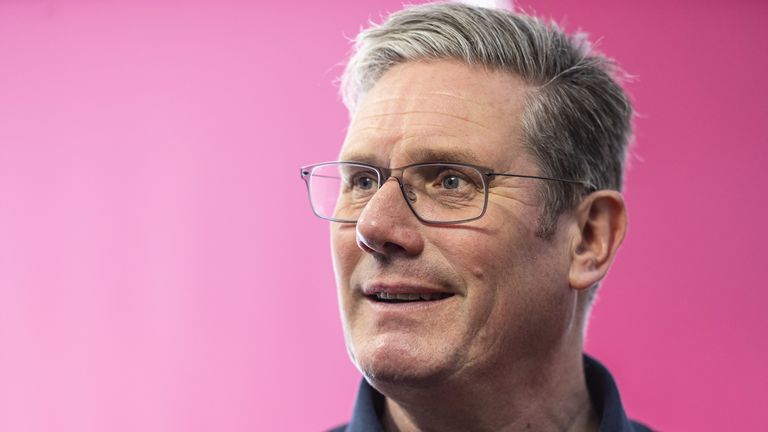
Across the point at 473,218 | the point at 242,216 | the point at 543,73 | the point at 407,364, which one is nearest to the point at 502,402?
the point at 407,364

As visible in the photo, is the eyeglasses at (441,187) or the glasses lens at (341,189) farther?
the glasses lens at (341,189)

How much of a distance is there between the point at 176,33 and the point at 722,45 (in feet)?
5.36

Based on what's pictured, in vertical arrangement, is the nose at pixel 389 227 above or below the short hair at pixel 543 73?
below

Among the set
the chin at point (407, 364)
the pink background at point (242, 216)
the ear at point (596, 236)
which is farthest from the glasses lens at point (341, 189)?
the pink background at point (242, 216)

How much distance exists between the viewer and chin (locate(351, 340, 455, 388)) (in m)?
1.46

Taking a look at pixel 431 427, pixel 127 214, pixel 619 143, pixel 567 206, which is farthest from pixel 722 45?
pixel 127 214

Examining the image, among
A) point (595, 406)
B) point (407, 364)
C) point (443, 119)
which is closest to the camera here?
point (407, 364)

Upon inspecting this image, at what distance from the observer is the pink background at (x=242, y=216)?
103 inches

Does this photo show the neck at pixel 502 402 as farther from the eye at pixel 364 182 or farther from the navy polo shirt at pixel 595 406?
the eye at pixel 364 182

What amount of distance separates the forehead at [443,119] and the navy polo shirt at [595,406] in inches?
18.8

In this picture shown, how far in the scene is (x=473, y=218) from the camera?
1.51m

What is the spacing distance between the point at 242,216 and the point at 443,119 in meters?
1.34

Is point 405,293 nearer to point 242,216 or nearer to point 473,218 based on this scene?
point 473,218

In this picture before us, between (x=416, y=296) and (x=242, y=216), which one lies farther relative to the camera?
(x=242, y=216)
